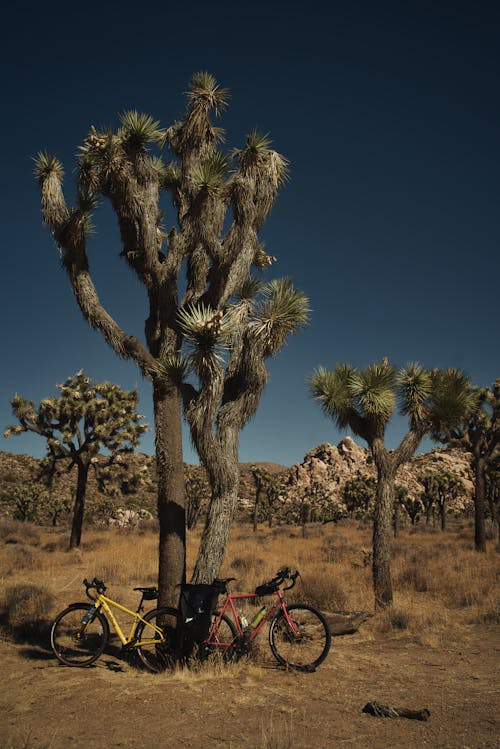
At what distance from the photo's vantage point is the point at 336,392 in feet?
37.2

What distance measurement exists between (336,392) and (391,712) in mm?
7635

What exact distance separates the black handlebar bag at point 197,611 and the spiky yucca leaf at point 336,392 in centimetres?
648

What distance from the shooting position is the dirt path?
378 cm

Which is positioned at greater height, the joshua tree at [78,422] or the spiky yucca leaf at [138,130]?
the spiky yucca leaf at [138,130]

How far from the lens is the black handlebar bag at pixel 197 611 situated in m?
5.61

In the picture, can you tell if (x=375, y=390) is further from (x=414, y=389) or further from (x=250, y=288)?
(x=250, y=288)

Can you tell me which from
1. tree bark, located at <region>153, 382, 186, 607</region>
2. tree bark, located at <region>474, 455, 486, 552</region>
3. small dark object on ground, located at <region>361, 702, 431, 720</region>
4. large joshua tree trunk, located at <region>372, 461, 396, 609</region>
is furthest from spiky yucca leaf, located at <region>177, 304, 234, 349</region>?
tree bark, located at <region>474, 455, 486, 552</region>

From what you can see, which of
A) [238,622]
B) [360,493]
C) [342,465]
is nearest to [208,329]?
[238,622]

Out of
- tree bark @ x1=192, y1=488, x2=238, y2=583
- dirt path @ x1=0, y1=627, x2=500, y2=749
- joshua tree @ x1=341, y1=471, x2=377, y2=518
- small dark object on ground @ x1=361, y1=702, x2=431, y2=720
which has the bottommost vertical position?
dirt path @ x1=0, y1=627, x2=500, y2=749

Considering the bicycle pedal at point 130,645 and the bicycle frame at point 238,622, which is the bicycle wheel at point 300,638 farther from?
the bicycle pedal at point 130,645

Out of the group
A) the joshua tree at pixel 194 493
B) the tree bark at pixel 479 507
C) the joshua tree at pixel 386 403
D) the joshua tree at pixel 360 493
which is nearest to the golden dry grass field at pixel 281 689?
the joshua tree at pixel 386 403

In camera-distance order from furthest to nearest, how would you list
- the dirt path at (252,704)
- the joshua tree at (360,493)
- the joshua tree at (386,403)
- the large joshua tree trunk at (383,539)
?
the joshua tree at (360,493), the joshua tree at (386,403), the large joshua tree trunk at (383,539), the dirt path at (252,704)

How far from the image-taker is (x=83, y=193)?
743cm

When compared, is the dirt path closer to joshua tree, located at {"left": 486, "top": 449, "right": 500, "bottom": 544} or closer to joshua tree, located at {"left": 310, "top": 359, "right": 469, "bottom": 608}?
joshua tree, located at {"left": 310, "top": 359, "right": 469, "bottom": 608}
